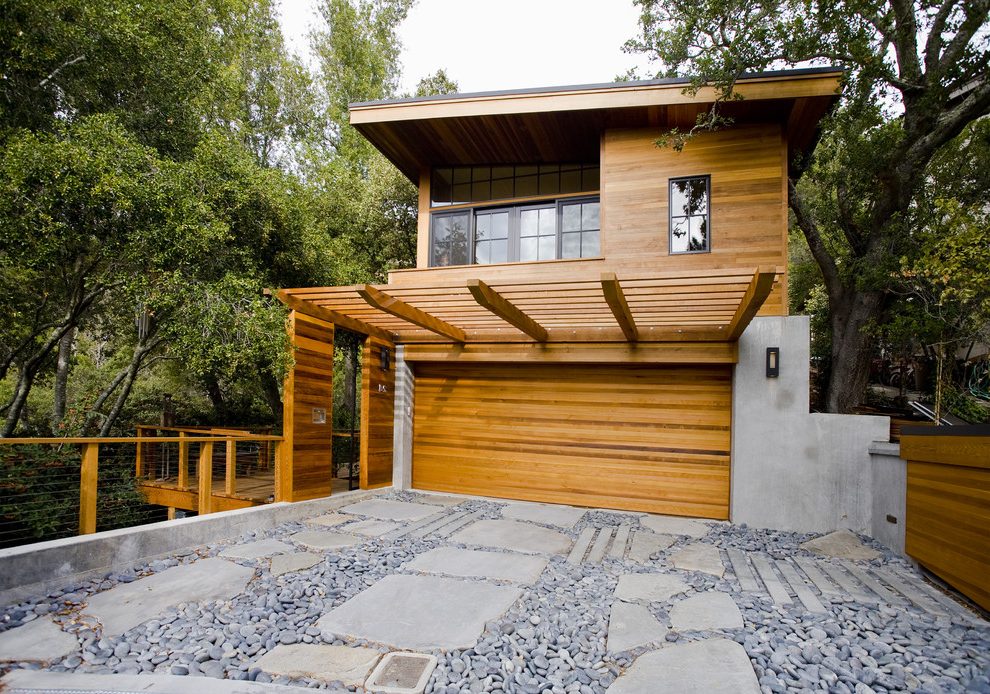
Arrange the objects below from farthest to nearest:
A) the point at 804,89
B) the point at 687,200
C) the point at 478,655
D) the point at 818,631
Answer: the point at 687,200 < the point at 804,89 < the point at 818,631 < the point at 478,655

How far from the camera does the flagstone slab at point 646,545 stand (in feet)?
16.2

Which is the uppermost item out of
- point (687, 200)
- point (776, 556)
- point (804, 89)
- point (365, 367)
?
point (804, 89)

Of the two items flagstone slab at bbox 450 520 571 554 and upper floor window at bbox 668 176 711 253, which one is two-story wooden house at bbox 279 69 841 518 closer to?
upper floor window at bbox 668 176 711 253

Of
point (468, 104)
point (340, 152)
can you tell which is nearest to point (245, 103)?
point (340, 152)

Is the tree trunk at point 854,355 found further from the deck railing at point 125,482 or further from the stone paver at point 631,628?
the deck railing at point 125,482

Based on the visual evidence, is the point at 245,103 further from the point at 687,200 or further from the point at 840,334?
the point at 840,334

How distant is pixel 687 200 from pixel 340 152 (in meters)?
13.2

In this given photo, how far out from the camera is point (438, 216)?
845 centimetres

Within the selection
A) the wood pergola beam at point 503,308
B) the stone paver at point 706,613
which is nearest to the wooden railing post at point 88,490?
the wood pergola beam at point 503,308

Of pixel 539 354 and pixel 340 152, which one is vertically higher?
pixel 340 152

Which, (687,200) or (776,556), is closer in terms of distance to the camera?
(776,556)

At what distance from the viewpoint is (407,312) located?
5.73 m

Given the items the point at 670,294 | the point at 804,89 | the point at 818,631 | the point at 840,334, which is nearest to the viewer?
the point at 818,631

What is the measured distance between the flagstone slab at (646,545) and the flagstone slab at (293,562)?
9.79 ft
